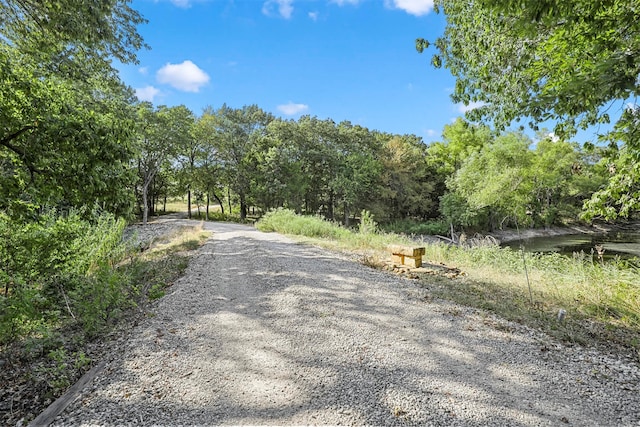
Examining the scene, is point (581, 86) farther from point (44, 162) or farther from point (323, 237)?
point (323, 237)

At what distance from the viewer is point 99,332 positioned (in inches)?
137

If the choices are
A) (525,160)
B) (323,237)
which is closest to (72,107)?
(323,237)

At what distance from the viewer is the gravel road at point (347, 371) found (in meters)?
2.15

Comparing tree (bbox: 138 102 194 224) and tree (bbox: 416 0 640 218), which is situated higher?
tree (bbox: 138 102 194 224)

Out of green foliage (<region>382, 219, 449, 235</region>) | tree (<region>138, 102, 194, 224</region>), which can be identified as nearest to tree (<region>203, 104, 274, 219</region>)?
tree (<region>138, 102, 194, 224</region>)

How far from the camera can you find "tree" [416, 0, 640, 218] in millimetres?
2738

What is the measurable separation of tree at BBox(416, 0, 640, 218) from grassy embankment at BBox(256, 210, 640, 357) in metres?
1.31

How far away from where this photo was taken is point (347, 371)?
8.73 ft

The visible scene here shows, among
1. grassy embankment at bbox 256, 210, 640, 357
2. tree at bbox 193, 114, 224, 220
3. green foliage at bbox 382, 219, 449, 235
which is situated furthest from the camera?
tree at bbox 193, 114, 224, 220

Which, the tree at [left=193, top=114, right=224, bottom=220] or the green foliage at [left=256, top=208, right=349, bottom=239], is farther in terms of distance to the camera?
the tree at [left=193, top=114, right=224, bottom=220]

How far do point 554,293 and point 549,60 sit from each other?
11.8ft

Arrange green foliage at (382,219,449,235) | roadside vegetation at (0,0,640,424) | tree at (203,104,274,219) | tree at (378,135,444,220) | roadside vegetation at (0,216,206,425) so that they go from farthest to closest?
tree at (203,104,274,219) < tree at (378,135,444,220) < green foliage at (382,219,449,235) < roadside vegetation at (0,0,640,424) < roadside vegetation at (0,216,206,425)

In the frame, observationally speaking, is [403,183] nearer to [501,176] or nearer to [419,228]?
[419,228]

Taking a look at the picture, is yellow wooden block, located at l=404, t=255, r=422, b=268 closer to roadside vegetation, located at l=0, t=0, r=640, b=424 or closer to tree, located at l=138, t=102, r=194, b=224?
roadside vegetation, located at l=0, t=0, r=640, b=424
